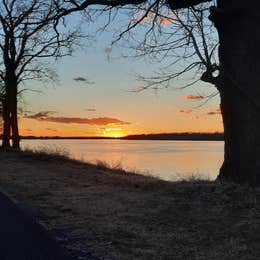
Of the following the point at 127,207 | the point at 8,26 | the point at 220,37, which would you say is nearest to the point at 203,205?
the point at 127,207

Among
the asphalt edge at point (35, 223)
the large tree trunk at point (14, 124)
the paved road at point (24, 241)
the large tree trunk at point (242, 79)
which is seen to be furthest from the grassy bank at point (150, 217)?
the large tree trunk at point (14, 124)

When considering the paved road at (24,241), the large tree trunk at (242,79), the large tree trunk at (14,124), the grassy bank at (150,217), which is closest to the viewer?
the paved road at (24,241)

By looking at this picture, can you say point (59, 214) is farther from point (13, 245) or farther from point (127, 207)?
point (13, 245)

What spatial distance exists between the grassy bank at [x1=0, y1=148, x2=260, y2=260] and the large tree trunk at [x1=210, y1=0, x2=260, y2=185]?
927mm

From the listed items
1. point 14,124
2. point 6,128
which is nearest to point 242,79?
point 14,124

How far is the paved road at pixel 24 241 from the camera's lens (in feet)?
25.1

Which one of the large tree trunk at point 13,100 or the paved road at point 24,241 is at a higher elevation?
the large tree trunk at point 13,100

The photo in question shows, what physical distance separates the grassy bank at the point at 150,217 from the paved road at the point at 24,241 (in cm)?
25

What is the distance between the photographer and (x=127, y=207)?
1136 centimetres

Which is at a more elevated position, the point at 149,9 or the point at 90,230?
the point at 149,9

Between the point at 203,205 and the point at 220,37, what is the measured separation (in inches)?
169

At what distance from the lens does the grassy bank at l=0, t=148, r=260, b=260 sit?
26.4ft

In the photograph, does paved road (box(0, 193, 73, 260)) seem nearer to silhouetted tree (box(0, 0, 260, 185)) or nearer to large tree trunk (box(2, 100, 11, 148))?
silhouetted tree (box(0, 0, 260, 185))

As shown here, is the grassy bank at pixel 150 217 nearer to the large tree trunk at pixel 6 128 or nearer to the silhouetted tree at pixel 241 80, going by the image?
the silhouetted tree at pixel 241 80
